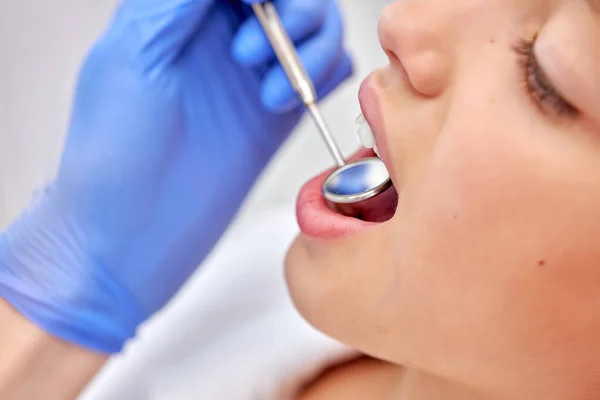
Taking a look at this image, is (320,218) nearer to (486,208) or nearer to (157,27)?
(486,208)

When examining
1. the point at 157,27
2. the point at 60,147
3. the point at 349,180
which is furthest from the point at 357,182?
the point at 60,147

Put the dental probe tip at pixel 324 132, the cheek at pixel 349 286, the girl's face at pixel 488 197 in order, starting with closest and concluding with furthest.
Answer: the girl's face at pixel 488 197, the cheek at pixel 349 286, the dental probe tip at pixel 324 132

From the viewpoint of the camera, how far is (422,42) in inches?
21.8

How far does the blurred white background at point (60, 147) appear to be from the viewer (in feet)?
3.12

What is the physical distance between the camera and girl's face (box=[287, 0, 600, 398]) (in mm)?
472

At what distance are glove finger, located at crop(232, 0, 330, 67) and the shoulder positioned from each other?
0.43 m

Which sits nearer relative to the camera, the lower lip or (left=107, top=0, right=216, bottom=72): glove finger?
the lower lip

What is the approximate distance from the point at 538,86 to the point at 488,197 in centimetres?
9

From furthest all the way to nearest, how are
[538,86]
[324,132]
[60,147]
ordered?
[60,147], [324,132], [538,86]

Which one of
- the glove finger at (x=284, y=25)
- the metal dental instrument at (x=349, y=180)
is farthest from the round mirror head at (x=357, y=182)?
the glove finger at (x=284, y=25)

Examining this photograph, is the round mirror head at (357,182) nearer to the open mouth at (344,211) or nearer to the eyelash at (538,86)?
the open mouth at (344,211)

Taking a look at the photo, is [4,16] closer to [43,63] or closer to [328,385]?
[43,63]

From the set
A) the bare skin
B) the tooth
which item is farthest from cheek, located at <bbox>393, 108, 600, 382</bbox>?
the tooth

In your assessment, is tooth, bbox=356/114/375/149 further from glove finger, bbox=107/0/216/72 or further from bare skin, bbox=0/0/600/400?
glove finger, bbox=107/0/216/72
